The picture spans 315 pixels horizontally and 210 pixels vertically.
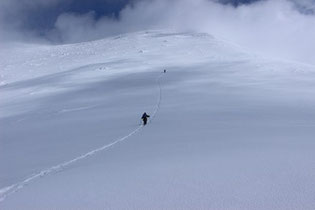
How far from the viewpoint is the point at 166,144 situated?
9453 mm

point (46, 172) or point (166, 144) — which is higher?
point (166, 144)

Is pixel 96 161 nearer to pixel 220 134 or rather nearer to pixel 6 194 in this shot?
pixel 6 194

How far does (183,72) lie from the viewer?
29.3m

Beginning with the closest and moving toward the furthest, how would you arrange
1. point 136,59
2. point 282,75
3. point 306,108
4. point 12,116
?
point 306,108 < point 12,116 < point 282,75 < point 136,59

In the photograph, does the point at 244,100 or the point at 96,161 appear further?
the point at 244,100

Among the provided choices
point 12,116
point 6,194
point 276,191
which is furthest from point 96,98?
point 276,191

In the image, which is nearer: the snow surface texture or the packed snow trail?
the snow surface texture

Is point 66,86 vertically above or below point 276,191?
above

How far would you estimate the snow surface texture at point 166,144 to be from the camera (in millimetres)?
5809

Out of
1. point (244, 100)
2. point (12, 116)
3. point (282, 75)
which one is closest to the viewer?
point (244, 100)

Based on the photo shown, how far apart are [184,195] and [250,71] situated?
75.3ft

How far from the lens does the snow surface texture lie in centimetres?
581

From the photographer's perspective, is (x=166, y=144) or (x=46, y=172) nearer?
(x=46, y=172)

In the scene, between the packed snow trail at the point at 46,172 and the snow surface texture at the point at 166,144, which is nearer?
the snow surface texture at the point at 166,144
